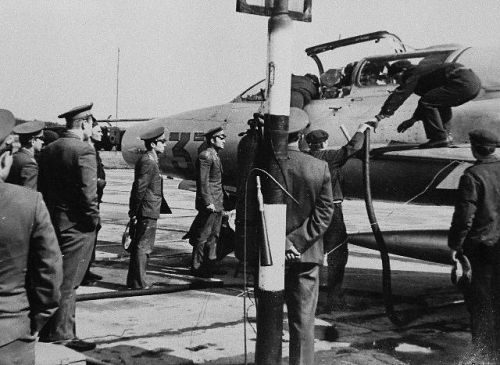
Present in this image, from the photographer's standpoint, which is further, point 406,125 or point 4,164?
point 406,125

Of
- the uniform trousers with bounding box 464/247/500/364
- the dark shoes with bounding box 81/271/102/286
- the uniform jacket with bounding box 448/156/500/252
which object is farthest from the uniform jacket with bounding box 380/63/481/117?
the dark shoes with bounding box 81/271/102/286

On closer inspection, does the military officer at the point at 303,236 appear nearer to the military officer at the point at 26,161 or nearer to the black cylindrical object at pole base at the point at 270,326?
the black cylindrical object at pole base at the point at 270,326

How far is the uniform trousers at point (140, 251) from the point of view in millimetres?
7492

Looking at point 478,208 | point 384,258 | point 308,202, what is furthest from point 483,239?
point 308,202

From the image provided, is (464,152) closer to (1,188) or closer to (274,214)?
(274,214)

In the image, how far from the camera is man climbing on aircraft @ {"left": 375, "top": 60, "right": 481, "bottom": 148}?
684cm

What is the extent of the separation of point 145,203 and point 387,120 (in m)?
3.53

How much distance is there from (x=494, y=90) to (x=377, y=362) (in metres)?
4.26

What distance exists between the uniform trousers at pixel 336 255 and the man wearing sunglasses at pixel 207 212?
6.98ft

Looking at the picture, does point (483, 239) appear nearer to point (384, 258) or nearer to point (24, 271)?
point (384, 258)

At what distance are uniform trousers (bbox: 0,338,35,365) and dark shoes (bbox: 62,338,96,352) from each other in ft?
7.67

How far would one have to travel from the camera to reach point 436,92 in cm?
690

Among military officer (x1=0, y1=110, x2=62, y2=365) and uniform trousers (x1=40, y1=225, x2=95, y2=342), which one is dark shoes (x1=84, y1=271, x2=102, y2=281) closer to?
uniform trousers (x1=40, y1=225, x2=95, y2=342)

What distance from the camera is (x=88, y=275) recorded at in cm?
809
